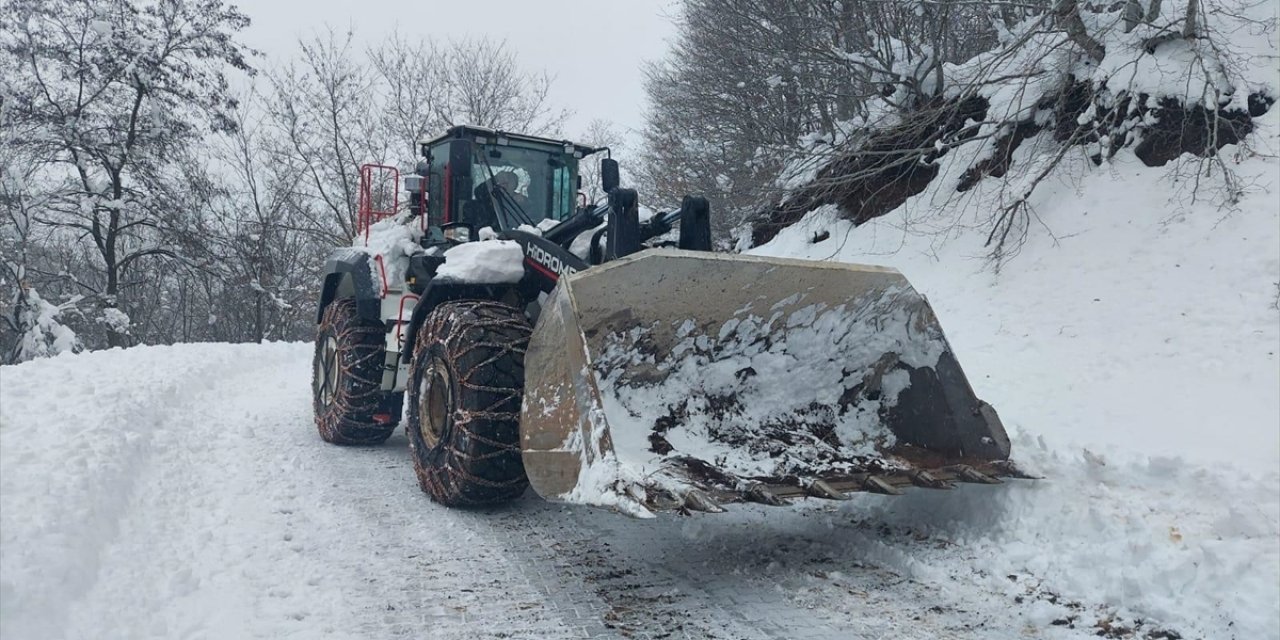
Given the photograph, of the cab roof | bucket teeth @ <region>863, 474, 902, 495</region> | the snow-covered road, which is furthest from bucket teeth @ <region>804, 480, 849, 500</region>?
the cab roof

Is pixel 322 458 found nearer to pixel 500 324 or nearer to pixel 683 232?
pixel 500 324

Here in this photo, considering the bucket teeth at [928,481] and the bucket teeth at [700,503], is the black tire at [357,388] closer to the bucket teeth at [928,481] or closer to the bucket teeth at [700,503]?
the bucket teeth at [700,503]

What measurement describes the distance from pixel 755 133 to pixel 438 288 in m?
10.0

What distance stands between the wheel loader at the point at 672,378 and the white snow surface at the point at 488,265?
12mm

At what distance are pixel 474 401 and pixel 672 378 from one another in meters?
1.05

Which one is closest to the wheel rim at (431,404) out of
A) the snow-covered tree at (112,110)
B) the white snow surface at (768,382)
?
the white snow surface at (768,382)

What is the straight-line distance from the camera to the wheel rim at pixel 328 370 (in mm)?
7066

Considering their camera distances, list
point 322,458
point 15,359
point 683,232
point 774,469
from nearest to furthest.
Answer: point 774,469 → point 683,232 → point 322,458 → point 15,359

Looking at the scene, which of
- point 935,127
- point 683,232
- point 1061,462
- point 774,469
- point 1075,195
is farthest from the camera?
point 935,127

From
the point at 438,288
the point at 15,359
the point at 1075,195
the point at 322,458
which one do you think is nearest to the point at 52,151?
the point at 15,359

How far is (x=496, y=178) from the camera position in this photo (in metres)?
6.45

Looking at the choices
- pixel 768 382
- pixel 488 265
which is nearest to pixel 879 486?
pixel 768 382

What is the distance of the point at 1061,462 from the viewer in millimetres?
4473

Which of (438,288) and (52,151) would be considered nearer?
(438,288)
